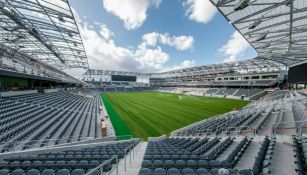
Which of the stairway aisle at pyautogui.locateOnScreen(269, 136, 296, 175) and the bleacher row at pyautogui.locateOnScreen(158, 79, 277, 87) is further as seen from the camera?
the bleacher row at pyautogui.locateOnScreen(158, 79, 277, 87)

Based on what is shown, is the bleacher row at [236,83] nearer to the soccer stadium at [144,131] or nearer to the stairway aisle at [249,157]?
the soccer stadium at [144,131]

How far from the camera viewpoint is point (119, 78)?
11044 centimetres

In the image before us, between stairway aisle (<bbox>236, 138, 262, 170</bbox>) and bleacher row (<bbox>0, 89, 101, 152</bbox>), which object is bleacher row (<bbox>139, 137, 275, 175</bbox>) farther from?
bleacher row (<bbox>0, 89, 101, 152</bbox>)

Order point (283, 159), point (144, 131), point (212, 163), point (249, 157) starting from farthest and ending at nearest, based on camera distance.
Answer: point (144, 131) → point (249, 157) → point (283, 159) → point (212, 163)

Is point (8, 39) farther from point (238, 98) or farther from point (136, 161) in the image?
point (238, 98)

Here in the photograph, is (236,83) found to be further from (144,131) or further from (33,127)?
(33,127)

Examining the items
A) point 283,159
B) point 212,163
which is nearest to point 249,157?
point 283,159

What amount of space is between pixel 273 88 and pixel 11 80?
2427 inches

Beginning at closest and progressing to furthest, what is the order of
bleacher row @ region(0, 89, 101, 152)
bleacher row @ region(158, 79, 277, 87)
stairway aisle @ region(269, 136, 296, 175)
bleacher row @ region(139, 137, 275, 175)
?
bleacher row @ region(139, 137, 275, 175) < stairway aisle @ region(269, 136, 296, 175) < bleacher row @ region(0, 89, 101, 152) < bleacher row @ region(158, 79, 277, 87)

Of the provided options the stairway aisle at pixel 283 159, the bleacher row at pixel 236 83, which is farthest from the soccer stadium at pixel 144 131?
the bleacher row at pixel 236 83

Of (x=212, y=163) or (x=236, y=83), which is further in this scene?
(x=236, y=83)

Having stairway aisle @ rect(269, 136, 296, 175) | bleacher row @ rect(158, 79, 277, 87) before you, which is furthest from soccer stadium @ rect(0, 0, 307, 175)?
bleacher row @ rect(158, 79, 277, 87)

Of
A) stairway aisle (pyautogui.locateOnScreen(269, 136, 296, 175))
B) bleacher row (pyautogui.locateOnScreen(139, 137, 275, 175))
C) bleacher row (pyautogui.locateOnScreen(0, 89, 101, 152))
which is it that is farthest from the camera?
bleacher row (pyautogui.locateOnScreen(0, 89, 101, 152))

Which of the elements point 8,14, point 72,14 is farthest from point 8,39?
point 72,14
